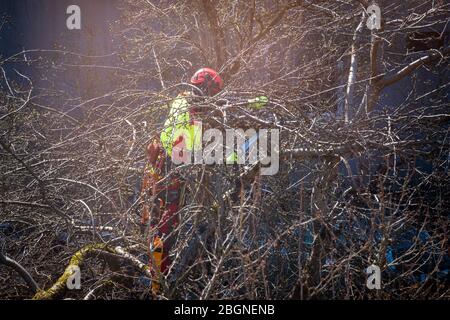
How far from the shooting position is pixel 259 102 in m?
3.03

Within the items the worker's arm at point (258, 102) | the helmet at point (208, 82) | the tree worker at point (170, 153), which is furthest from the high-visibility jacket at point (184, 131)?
the helmet at point (208, 82)

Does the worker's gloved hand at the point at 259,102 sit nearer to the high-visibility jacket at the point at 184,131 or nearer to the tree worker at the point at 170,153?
the tree worker at the point at 170,153

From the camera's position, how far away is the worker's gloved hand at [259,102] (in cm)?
303

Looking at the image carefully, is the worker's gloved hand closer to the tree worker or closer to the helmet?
the tree worker

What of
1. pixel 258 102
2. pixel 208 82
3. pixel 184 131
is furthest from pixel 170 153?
pixel 208 82

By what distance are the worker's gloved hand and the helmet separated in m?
0.68

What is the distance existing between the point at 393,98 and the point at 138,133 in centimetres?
525

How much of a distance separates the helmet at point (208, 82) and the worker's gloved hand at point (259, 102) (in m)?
0.68

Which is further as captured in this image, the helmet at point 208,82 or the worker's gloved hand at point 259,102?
the helmet at point 208,82

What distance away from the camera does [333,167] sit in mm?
3334

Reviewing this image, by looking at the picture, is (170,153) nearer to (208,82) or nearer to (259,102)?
(259,102)

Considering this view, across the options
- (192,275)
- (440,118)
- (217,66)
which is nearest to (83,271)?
(192,275)

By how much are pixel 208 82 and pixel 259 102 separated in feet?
3.24
